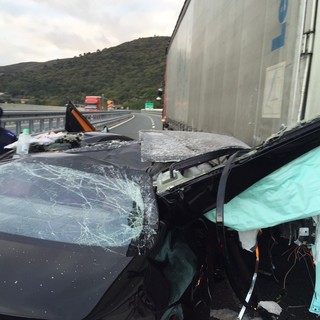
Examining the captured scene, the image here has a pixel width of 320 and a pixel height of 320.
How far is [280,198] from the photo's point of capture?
86.2 inches

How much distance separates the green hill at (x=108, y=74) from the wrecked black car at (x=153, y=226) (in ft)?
207

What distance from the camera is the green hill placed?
76.5 m

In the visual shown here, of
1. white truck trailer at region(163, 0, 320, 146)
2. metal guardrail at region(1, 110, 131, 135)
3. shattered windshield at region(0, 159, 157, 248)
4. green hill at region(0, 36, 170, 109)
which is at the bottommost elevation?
metal guardrail at region(1, 110, 131, 135)

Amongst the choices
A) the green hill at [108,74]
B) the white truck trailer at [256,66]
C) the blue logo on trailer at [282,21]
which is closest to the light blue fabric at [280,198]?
the white truck trailer at [256,66]

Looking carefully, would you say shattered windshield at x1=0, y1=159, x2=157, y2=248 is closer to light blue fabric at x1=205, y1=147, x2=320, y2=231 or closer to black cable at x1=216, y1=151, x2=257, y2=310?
black cable at x1=216, y1=151, x2=257, y2=310

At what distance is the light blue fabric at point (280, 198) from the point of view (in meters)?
2.14

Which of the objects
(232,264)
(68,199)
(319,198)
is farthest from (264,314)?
(68,199)

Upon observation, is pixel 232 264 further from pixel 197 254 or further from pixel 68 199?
pixel 68 199

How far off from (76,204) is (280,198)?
1144mm

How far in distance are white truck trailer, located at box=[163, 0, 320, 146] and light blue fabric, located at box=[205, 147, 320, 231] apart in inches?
29.9

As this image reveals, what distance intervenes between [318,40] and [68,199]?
6.60 feet

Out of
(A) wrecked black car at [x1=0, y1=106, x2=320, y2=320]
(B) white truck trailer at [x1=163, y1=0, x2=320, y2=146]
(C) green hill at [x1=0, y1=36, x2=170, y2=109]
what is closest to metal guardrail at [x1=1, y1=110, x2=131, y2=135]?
(B) white truck trailer at [x1=163, y1=0, x2=320, y2=146]

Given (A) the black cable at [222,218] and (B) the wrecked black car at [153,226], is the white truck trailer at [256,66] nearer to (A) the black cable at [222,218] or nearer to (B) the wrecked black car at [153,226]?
(B) the wrecked black car at [153,226]

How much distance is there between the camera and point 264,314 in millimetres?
2418
